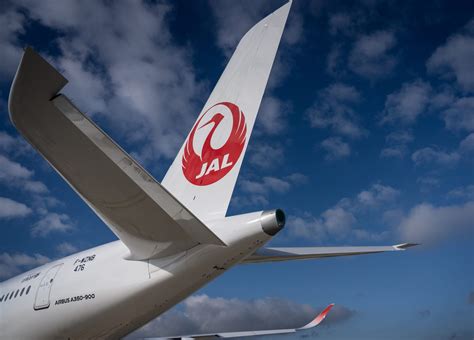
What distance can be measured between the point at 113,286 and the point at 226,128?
3179 millimetres

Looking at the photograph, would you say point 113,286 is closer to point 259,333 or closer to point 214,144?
point 214,144

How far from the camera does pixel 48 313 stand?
813 centimetres

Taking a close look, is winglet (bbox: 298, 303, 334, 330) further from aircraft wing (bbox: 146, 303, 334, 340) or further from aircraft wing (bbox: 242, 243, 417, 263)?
aircraft wing (bbox: 242, 243, 417, 263)

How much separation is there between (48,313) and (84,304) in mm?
1340

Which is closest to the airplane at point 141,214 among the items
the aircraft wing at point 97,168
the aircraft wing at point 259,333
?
the aircraft wing at point 97,168

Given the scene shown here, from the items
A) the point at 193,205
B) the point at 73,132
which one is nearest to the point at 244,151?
the point at 193,205

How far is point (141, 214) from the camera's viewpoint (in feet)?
17.9

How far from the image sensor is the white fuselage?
20.0 ft

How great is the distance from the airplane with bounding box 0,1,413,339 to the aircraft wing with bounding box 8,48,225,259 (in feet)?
0.05

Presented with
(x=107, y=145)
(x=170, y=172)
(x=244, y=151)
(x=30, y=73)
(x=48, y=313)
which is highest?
(x=170, y=172)

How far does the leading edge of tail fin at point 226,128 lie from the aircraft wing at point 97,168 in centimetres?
120

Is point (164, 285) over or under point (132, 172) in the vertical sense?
under

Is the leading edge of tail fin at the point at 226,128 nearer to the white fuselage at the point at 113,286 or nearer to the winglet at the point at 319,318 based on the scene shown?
the white fuselage at the point at 113,286

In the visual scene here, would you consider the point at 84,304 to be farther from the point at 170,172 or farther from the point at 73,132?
the point at 73,132
